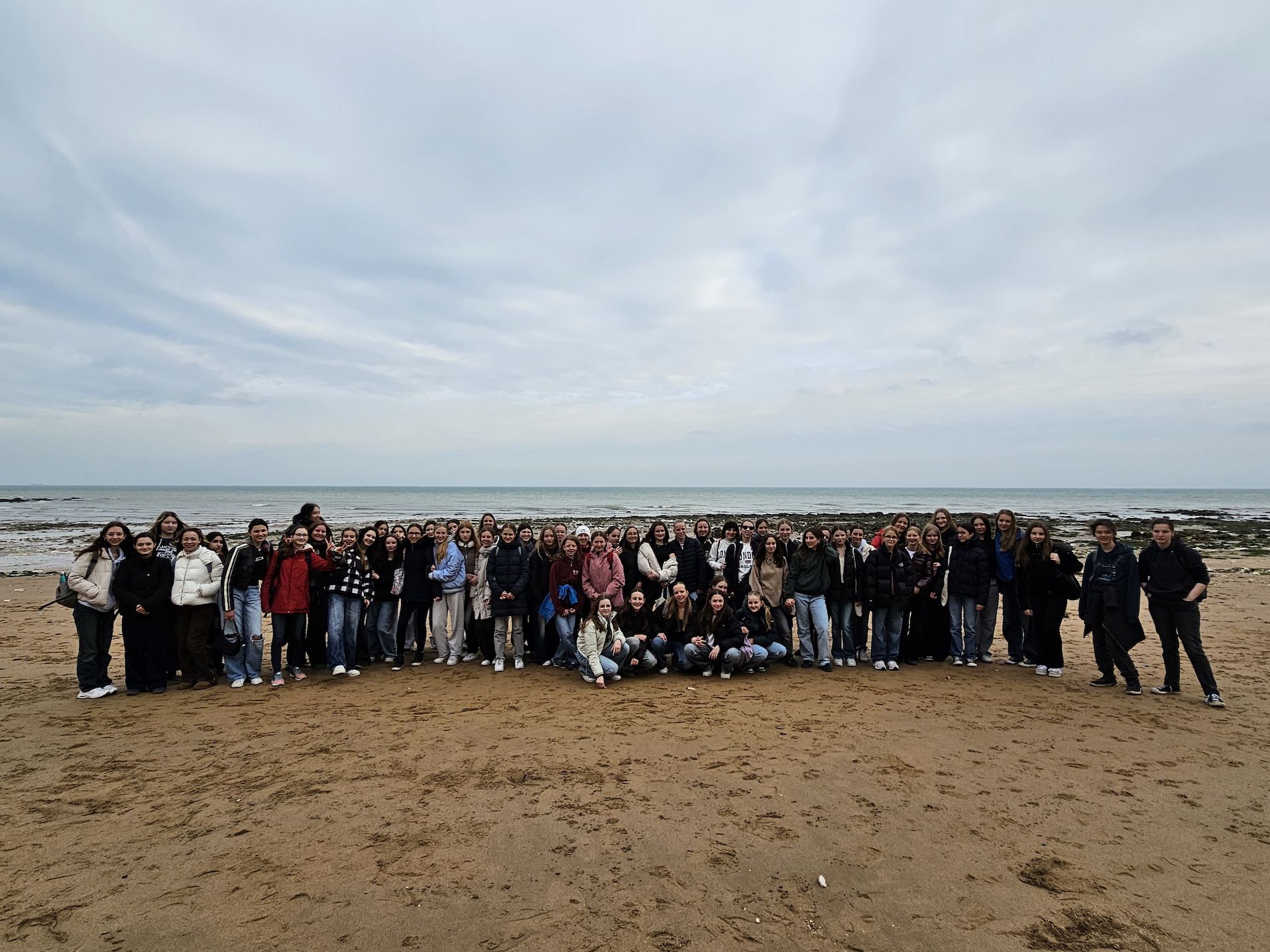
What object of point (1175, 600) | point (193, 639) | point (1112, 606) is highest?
point (1175, 600)

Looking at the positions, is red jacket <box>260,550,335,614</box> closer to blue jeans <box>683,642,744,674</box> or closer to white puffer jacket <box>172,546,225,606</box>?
white puffer jacket <box>172,546,225,606</box>

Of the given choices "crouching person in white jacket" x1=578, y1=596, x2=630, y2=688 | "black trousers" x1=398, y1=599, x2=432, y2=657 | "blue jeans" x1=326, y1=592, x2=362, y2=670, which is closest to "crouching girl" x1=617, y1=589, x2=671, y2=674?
"crouching person in white jacket" x1=578, y1=596, x2=630, y2=688

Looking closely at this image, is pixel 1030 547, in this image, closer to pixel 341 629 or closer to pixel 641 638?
pixel 641 638

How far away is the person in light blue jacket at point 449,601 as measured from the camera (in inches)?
312

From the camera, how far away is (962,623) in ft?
26.3

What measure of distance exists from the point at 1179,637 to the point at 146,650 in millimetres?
11410

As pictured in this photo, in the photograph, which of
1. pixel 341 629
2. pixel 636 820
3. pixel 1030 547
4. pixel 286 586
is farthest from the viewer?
pixel 1030 547

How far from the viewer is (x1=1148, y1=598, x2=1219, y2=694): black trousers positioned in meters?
6.35

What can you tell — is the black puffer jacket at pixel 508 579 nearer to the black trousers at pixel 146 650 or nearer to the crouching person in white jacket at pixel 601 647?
the crouching person in white jacket at pixel 601 647

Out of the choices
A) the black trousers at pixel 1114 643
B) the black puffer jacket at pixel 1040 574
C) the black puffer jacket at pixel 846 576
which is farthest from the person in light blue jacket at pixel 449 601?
the black trousers at pixel 1114 643

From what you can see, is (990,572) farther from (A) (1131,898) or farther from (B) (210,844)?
(B) (210,844)

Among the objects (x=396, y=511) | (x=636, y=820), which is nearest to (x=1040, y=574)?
(x=636, y=820)

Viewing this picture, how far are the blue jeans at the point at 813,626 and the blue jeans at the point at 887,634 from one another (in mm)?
652

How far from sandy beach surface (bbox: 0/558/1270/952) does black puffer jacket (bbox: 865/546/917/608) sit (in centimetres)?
133
